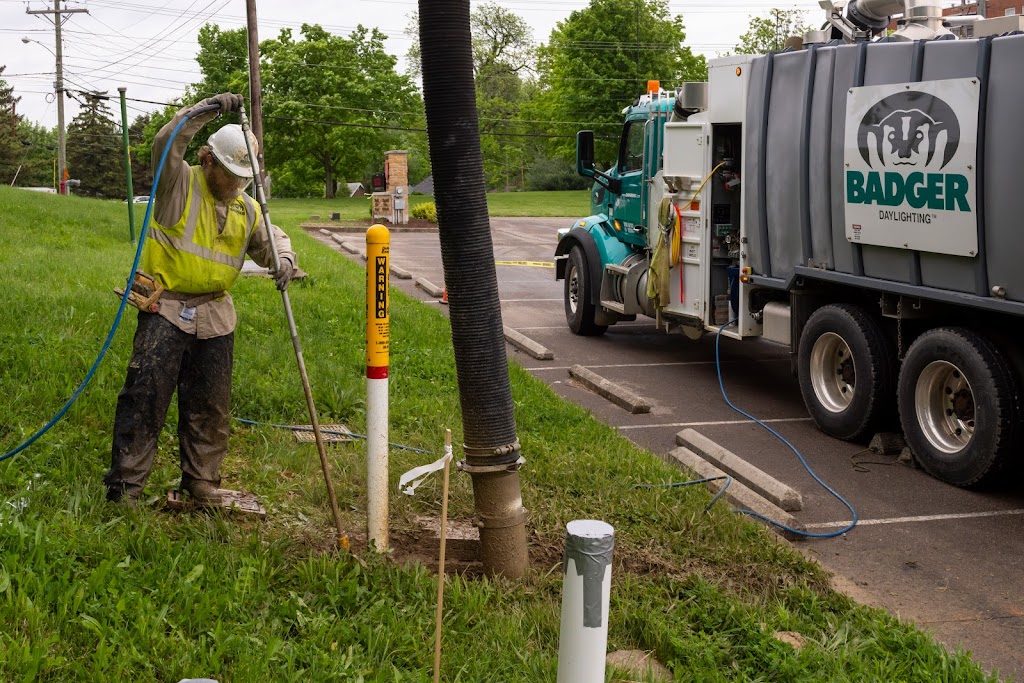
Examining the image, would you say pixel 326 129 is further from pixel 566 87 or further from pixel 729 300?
pixel 729 300

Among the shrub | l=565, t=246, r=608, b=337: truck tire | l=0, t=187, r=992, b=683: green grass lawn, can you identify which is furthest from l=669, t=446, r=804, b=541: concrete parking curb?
the shrub

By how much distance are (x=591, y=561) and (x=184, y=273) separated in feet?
10.1

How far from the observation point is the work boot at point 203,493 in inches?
227

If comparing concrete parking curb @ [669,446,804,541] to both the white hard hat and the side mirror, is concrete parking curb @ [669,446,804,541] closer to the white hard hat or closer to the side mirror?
the white hard hat

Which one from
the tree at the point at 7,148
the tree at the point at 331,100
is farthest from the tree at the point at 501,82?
the tree at the point at 7,148

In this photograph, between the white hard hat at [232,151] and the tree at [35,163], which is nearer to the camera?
the white hard hat at [232,151]

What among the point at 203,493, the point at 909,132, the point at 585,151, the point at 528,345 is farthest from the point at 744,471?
the point at 585,151

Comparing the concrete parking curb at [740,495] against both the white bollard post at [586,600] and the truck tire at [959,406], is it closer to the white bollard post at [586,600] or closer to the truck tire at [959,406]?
the truck tire at [959,406]

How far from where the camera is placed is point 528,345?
39.9ft

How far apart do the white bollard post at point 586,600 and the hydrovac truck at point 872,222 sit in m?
4.54

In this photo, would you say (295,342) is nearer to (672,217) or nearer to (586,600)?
(586,600)

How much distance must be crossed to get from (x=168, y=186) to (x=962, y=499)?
515 centimetres

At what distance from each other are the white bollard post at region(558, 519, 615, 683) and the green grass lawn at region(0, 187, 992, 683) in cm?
94

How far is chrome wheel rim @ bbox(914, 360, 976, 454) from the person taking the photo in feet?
24.3
